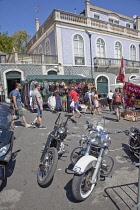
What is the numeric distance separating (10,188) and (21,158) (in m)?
1.25

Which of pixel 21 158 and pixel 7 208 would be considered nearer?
A: pixel 7 208

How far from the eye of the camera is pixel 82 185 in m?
2.66

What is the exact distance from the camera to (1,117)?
3803mm

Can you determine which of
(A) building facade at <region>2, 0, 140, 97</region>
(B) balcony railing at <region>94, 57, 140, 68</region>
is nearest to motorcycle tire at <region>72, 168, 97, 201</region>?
(A) building facade at <region>2, 0, 140, 97</region>

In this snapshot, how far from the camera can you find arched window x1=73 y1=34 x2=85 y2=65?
57.9ft

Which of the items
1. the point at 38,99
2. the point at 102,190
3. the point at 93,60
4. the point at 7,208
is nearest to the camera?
the point at 7,208

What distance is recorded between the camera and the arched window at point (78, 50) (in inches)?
695

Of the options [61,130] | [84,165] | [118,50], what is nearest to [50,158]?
[61,130]

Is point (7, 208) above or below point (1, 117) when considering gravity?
below

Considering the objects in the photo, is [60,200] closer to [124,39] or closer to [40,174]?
[40,174]

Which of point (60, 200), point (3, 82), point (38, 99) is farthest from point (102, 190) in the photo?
point (3, 82)

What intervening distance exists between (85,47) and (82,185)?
682 inches

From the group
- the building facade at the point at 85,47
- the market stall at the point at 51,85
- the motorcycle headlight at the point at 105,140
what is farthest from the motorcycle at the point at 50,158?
the building facade at the point at 85,47

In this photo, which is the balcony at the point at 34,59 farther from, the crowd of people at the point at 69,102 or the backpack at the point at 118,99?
the backpack at the point at 118,99
